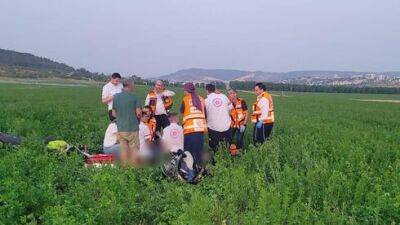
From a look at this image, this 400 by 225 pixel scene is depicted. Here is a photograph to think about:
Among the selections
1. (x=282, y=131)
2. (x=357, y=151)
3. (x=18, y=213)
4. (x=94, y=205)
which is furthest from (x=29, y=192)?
(x=282, y=131)

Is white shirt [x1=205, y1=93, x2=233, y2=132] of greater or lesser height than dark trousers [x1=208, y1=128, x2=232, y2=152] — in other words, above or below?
above

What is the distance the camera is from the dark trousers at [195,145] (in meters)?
9.66

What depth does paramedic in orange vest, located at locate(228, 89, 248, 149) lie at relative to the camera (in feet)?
39.2

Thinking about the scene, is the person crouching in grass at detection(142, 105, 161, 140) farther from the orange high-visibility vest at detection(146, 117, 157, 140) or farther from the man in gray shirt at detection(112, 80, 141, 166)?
the man in gray shirt at detection(112, 80, 141, 166)

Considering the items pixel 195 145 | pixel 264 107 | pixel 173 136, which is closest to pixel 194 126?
pixel 195 145

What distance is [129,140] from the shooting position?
34.3 ft

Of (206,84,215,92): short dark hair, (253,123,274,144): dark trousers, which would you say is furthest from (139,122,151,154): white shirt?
(253,123,274,144): dark trousers

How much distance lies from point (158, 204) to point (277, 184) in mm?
1622

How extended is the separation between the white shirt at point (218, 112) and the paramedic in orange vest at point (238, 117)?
3.62 ft

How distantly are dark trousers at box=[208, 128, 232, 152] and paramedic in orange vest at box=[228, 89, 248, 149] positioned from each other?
3.06 feet

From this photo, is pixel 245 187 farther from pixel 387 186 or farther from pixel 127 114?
pixel 127 114

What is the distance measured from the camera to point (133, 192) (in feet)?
23.0

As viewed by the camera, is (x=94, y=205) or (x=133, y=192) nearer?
(x=94, y=205)

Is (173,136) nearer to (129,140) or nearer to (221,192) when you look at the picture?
(129,140)
